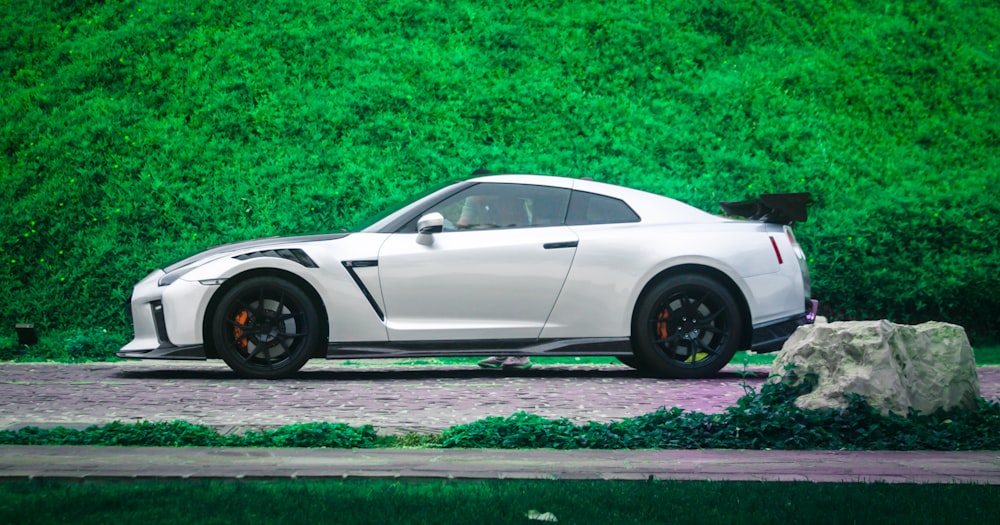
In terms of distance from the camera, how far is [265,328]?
340 inches

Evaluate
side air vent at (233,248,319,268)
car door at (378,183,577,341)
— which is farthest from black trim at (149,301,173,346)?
car door at (378,183,577,341)

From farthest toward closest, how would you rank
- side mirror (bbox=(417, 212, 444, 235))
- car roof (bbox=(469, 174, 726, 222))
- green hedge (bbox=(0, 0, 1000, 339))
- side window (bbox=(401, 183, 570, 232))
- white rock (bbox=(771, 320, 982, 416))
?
green hedge (bbox=(0, 0, 1000, 339)), car roof (bbox=(469, 174, 726, 222)), side window (bbox=(401, 183, 570, 232)), side mirror (bbox=(417, 212, 444, 235)), white rock (bbox=(771, 320, 982, 416))

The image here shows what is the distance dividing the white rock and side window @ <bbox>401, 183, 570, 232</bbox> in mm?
2942

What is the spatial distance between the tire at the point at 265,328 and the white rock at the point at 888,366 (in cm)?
369

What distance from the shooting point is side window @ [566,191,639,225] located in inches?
353

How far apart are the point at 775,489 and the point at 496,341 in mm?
4343

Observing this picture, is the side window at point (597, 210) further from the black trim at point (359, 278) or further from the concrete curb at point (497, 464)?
the concrete curb at point (497, 464)

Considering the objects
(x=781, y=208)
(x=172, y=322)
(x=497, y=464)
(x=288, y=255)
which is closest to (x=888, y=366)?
(x=497, y=464)

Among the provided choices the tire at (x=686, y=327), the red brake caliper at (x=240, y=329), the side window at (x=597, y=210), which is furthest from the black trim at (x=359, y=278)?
the tire at (x=686, y=327)

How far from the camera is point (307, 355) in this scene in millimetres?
8523

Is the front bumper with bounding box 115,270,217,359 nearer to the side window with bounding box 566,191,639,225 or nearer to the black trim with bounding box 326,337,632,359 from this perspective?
the black trim with bounding box 326,337,632,359

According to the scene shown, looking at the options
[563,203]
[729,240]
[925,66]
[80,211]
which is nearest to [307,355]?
[563,203]

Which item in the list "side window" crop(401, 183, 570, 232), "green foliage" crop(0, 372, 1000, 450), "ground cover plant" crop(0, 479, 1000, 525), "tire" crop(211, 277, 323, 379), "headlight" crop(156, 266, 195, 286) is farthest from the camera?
"side window" crop(401, 183, 570, 232)

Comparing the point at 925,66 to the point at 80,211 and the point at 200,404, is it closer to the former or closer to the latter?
the point at 80,211
